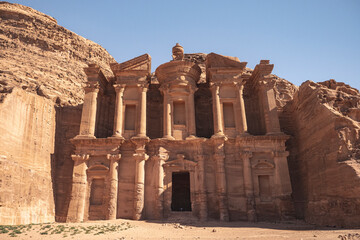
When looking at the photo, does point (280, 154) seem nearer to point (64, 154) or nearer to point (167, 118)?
point (167, 118)

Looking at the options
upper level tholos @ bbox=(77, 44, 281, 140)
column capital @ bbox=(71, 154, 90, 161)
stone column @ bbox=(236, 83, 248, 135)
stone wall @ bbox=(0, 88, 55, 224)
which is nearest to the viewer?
stone wall @ bbox=(0, 88, 55, 224)

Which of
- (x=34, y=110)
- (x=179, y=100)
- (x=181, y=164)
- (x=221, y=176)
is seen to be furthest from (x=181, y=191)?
(x=34, y=110)

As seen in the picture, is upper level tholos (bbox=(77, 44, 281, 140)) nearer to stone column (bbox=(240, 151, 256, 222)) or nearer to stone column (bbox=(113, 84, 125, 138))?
stone column (bbox=(113, 84, 125, 138))

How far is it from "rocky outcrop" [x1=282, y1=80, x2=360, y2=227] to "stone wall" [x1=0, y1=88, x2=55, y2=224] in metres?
16.9

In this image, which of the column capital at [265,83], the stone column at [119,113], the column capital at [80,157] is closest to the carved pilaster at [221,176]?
the column capital at [265,83]

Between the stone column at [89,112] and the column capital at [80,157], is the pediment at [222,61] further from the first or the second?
the column capital at [80,157]

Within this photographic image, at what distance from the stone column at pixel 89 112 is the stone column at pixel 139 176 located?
3459mm

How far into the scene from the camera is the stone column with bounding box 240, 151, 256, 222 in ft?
56.5

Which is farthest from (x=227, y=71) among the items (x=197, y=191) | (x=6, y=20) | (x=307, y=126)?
(x=6, y=20)

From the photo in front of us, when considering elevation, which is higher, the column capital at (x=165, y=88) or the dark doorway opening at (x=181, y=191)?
the column capital at (x=165, y=88)

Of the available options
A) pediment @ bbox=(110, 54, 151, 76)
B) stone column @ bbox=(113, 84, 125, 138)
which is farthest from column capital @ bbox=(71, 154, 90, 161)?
pediment @ bbox=(110, 54, 151, 76)

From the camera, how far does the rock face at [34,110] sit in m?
15.5

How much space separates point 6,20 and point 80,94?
14948 millimetres

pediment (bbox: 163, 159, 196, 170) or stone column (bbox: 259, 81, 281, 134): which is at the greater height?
stone column (bbox: 259, 81, 281, 134)
